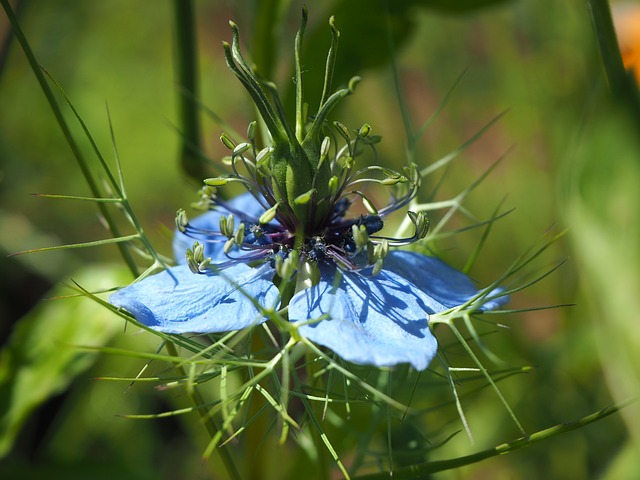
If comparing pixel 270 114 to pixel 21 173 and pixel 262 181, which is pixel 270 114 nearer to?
pixel 262 181

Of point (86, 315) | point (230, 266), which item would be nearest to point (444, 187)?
point (86, 315)

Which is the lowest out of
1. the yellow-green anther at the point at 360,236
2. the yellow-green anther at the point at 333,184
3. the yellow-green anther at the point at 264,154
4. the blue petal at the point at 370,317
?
the blue petal at the point at 370,317

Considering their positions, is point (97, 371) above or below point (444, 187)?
above

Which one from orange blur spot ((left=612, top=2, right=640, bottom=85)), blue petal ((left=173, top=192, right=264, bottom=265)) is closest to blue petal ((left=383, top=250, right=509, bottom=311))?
blue petal ((left=173, top=192, right=264, bottom=265))

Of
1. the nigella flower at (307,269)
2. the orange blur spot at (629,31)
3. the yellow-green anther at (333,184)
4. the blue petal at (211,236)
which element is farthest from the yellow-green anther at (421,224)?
the orange blur spot at (629,31)

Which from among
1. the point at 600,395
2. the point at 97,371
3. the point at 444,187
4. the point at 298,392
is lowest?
the point at 600,395

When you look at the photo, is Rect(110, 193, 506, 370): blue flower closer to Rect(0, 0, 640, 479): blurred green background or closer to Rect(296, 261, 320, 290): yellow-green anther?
Rect(296, 261, 320, 290): yellow-green anther

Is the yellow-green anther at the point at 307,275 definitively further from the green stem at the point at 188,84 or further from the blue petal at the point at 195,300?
the green stem at the point at 188,84
